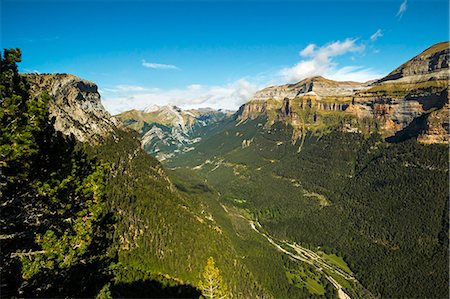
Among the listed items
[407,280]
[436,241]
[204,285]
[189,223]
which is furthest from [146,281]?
[436,241]

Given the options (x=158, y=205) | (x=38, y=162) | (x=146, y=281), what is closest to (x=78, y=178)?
(x=38, y=162)

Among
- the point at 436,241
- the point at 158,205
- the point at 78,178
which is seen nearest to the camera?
the point at 78,178

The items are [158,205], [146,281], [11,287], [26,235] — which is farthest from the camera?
[158,205]

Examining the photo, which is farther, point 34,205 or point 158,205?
point 158,205

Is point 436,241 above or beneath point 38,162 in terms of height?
beneath

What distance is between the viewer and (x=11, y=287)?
2092 cm

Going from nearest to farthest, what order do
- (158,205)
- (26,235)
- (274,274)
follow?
(26,235) → (158,205) → (274,274)

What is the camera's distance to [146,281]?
10575 centimetres

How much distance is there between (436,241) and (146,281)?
19559cm

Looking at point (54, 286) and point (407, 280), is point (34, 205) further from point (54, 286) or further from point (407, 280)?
point (407, 280)

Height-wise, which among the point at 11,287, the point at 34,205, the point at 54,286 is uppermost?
the point at 34,205

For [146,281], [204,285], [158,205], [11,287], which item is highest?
[11,287]

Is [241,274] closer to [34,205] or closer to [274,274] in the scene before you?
[274,274]

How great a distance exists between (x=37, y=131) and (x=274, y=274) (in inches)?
6660
